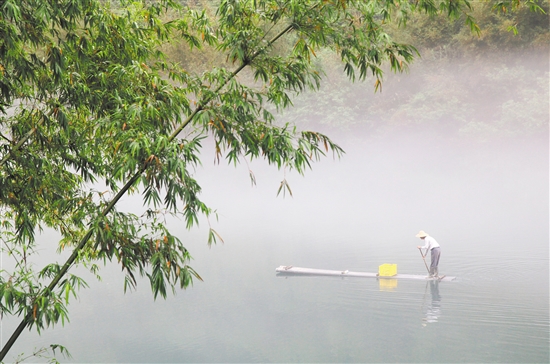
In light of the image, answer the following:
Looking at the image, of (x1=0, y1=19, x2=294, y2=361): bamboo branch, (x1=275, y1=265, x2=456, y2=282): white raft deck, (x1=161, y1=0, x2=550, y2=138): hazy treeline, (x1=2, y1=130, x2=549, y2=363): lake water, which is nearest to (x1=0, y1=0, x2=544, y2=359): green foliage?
(x1=0, y1=19, x2=294, y2=361): bamboo branch

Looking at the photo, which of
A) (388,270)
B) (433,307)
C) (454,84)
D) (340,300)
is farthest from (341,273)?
(454,84)

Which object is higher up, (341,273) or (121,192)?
(121,192)

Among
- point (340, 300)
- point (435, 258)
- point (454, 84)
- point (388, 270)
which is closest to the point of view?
point (340, 300)

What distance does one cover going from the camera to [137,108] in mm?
3482

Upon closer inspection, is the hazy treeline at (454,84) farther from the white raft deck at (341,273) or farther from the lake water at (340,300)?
the white raft deck at (341,273)

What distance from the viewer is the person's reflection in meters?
8.77

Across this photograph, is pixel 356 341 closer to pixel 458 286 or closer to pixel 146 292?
→ pixel 458 286

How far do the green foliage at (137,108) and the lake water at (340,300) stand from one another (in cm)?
410

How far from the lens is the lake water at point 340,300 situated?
25.5ft

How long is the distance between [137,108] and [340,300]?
6976 millimetres

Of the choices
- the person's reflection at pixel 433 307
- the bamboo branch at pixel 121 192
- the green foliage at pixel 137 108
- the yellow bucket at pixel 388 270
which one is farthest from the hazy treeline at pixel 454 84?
the bamboo branch at pixel 121 192

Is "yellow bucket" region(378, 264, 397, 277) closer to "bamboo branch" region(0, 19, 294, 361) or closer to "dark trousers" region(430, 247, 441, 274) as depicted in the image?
"dark trousers" region(430, 247, 441, 274)

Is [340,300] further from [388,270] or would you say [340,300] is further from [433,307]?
[433,307]

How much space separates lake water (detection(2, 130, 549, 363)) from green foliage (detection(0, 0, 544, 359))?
410 centimetres
